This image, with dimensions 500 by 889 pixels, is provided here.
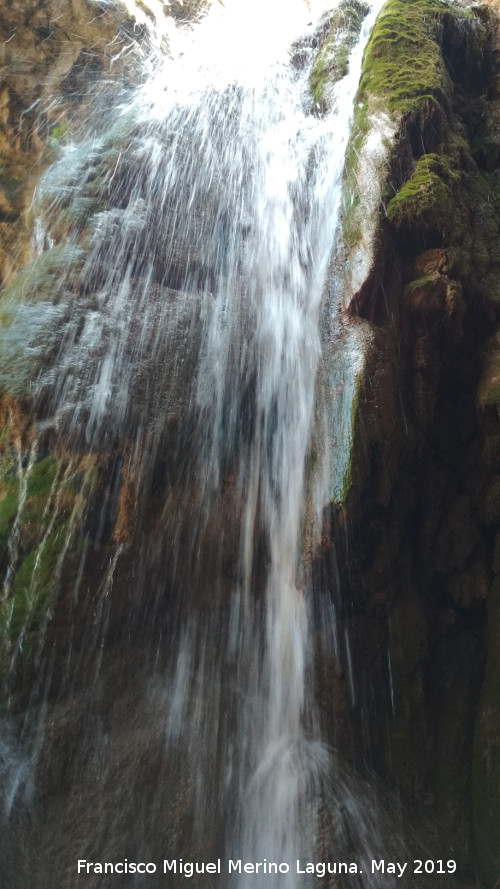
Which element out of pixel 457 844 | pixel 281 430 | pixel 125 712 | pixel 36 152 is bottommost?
pixel 457 844

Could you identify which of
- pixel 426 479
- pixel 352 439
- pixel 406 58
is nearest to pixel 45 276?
pixel 352 439

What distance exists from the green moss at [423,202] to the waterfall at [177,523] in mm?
626

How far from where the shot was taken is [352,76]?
23.0 ft

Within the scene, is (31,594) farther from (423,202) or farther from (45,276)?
(423,202)

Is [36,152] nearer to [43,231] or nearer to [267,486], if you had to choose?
[43,231]

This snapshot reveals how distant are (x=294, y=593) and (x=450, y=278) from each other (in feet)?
9.54

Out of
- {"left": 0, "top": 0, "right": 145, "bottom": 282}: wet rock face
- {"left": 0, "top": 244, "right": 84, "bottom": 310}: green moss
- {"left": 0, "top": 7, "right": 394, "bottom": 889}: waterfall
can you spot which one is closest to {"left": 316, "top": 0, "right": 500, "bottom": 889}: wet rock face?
{"left": 0, "top": 7, "right": 394, "bottom": 889}: waterfall

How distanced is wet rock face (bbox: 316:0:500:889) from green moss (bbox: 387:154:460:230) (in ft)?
0.05

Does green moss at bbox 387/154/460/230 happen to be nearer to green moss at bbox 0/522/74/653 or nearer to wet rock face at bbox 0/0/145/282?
green moss at bbox 0/522/74/653

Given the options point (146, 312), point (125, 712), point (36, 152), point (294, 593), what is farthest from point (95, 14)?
point (125, 712)

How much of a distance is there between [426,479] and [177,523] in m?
2.26

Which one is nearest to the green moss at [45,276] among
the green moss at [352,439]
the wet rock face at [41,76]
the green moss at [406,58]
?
the wet rock face at [41,76]

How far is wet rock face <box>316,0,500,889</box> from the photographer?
4.21 meters

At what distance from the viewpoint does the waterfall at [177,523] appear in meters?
3.65
